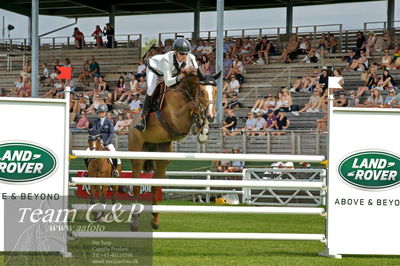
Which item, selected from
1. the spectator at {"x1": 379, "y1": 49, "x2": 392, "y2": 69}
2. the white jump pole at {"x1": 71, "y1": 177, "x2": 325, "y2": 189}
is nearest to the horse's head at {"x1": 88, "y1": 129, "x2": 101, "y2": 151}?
the white jump pole at {"x1": 71, "y1": 177, "x2": 325, "y2": 189}

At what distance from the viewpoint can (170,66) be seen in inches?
449

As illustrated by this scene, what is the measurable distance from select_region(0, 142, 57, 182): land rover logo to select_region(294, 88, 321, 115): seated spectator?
16596mm

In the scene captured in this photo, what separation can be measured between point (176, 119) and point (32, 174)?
3508 millimetres

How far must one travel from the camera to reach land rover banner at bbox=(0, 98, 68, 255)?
26.0ft

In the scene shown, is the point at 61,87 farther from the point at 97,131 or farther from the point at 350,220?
the point at 350,220

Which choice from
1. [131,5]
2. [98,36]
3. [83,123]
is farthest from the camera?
[131,5]

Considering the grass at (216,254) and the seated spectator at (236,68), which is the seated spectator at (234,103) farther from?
the grass at (216,254)

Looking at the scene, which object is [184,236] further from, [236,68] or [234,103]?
[236,68]

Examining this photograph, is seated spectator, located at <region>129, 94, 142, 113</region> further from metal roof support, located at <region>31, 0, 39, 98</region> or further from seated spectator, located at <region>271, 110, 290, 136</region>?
seated spectator, located at <region>271, 110, 290, 136</region>

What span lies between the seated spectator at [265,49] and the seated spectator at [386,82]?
7.33 m

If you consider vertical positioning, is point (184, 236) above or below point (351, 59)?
below

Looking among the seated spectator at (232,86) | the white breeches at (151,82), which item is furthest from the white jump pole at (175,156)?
the seated spectator at (232,86)

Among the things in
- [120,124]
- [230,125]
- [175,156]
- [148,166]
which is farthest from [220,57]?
[175,156]

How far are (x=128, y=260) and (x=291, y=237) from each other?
190 cm
